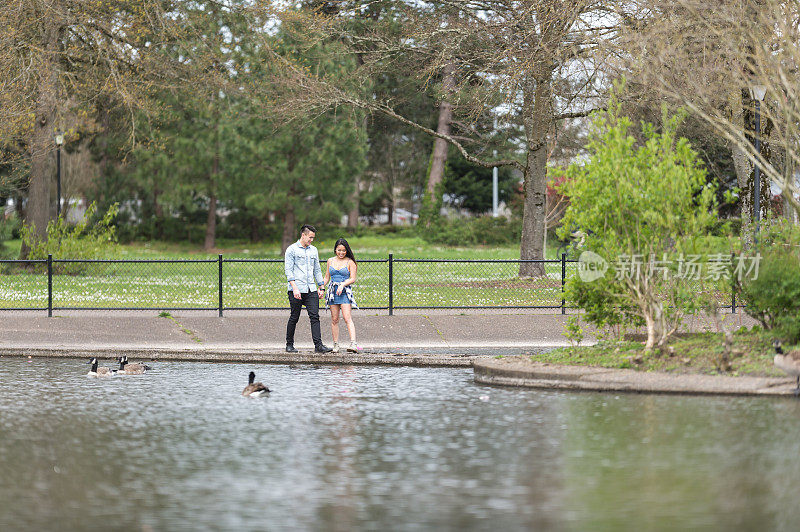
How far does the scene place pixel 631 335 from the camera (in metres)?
14.9

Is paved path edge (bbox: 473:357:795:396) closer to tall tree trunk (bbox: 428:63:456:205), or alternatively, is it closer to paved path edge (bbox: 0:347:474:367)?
paved path edge (bbox: 0:347:474:367)

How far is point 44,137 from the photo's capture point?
35.7 meters

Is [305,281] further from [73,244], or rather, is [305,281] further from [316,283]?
[73,244]

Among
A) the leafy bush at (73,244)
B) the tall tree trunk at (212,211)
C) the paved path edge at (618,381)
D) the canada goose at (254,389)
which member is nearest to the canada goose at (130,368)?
the canada goose at (254,389)

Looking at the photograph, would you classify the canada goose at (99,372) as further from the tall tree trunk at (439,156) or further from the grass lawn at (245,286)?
the tall tree trunk at (439,156)

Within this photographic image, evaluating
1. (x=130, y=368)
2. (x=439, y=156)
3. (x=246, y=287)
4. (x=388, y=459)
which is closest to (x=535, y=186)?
(x=246, y=287)

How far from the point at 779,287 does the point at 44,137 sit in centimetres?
2791

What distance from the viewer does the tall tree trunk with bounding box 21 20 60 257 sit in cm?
3384

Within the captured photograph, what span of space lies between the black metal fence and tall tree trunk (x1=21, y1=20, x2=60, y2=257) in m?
2.18

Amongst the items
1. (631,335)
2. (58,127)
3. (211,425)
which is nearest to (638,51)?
(631,335)

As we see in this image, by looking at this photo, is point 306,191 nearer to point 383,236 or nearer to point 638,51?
point 383,236

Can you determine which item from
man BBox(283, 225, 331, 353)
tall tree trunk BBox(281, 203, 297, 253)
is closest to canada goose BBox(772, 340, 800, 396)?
man BBox(283, 225, 331, 353)

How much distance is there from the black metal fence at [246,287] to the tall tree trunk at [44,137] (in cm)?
218

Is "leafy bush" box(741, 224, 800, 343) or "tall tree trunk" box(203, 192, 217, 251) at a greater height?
"tall tree trunk" box(203, 192, 217, 251)
